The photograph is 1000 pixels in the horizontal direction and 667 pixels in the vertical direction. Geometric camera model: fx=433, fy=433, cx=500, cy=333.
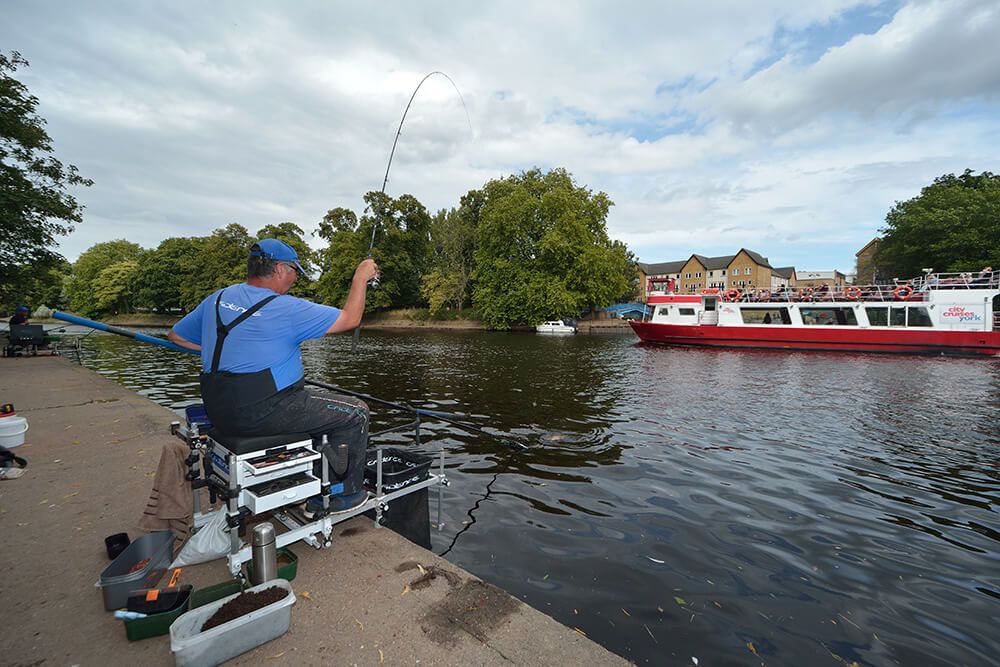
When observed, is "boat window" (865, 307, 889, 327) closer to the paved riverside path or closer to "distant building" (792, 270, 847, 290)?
the paved riverside path

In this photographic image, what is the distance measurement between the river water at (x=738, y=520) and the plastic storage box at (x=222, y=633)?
2565mm

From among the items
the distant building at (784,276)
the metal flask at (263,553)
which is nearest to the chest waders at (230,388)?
the metal flask at (263,553)

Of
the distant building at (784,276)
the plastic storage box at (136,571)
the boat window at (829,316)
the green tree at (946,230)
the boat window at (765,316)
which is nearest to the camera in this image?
the plastic storage box at (136,571)

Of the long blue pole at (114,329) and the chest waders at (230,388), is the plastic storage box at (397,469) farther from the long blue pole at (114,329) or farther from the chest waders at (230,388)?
the long blue pole at (114,329)

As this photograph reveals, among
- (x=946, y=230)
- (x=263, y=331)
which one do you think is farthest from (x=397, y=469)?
(x=946, y=230)

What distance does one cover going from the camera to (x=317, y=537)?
3.86 metres

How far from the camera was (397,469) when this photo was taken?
4984 millimetres

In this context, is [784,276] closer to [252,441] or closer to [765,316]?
[765,316]

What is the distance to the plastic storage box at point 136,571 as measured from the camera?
111 inches

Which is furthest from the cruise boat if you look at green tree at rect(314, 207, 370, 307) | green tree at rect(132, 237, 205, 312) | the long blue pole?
green tree at rect(132, 237, 205, 312)

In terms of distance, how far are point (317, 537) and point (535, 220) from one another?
52.5 metres

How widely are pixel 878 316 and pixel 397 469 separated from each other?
39.6m

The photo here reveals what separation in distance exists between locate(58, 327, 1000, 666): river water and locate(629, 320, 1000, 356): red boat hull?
18.7m

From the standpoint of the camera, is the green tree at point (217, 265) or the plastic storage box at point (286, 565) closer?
the plastic storage box at point (286, 565)
